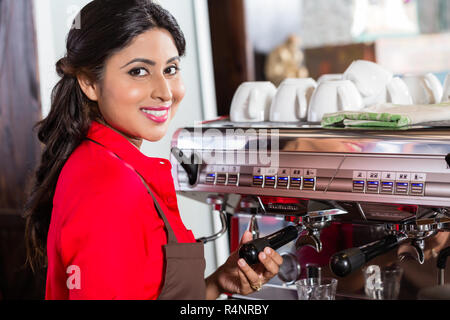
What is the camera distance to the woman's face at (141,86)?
801 millimetres

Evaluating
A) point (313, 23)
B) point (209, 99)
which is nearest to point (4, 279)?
point (209, 99)

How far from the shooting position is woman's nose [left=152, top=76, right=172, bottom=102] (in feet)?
2.70

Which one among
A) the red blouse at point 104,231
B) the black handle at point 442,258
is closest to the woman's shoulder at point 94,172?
the red blouse at point 104,231

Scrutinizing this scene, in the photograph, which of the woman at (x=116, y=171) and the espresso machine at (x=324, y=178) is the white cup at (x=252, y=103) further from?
the woman at (x=116, y=171)

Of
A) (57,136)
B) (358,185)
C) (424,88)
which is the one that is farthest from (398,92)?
(57,136)

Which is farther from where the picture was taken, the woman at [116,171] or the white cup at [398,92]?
the white cup at [398,92]

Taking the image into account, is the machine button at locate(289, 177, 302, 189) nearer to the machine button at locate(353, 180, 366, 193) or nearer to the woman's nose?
the machine button at locate(353, 180, 366, 193)

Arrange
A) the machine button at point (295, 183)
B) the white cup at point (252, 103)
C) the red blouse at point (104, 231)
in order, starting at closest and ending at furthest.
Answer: the red blouse at point (104, 231) < the machine button at point (295, 183) < the white cup at point (252, 103)

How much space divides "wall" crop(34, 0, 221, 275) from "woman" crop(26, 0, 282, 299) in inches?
11.3

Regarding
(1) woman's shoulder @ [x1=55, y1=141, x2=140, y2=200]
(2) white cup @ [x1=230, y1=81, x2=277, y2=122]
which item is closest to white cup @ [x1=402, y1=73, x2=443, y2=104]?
(2) white cup @ [x1=230, y1=81, x2=277, y2=122]

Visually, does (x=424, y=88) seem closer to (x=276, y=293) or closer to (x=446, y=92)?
(x=446, y=92)

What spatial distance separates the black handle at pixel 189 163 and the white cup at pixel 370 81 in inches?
13.8

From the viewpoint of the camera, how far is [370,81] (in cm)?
109
